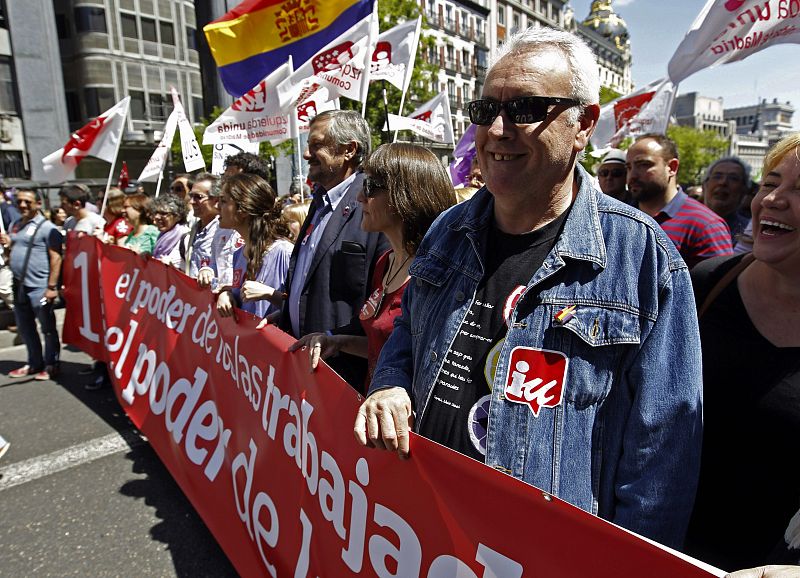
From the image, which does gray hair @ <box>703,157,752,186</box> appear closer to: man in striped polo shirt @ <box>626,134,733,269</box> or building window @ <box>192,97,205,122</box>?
man in striped polo shirt @ <box>626,134,733,269</box>

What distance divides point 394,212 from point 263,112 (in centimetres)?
321

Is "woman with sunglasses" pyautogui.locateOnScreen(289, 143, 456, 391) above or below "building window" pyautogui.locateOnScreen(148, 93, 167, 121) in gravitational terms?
below

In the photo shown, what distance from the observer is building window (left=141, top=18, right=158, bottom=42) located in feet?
98.6

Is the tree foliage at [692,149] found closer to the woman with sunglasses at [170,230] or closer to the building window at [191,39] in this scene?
the building window at [191,39]

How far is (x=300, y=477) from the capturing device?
6.81 feet

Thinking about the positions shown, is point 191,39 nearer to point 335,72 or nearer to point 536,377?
point 335,72

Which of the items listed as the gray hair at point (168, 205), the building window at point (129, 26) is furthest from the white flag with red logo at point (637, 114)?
the building window at point (129, 26)

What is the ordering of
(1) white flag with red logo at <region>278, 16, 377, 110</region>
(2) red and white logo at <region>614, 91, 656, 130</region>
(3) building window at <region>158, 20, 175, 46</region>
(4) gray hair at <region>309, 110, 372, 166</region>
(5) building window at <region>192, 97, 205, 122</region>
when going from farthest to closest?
(5) building window at <region>192, 97, 205, 122</region> → (3) building window at <region>158, 20, 175, 46</region> → (2) red and white logo at <region>614, 91, 656, 130</region> → (1) white flag with red logo at <region>278, 16, 377, 110</region> → (4) gray hair at <region>309, 110, 372, 166</region>

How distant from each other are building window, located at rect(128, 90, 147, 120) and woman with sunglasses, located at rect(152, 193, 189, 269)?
28283 mm

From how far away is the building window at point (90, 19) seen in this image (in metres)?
28.6

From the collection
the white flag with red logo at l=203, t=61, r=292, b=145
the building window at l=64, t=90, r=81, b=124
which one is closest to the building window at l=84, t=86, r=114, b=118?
the building window at l=64, t=90, r=81, b=124

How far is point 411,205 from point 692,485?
1326 mm

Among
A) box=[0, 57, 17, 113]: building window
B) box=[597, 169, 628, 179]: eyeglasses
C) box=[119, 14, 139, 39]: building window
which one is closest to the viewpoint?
box=[597, 169, 628, 179]: eyeglasses

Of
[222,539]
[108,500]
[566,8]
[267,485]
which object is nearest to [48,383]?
[108,500]
